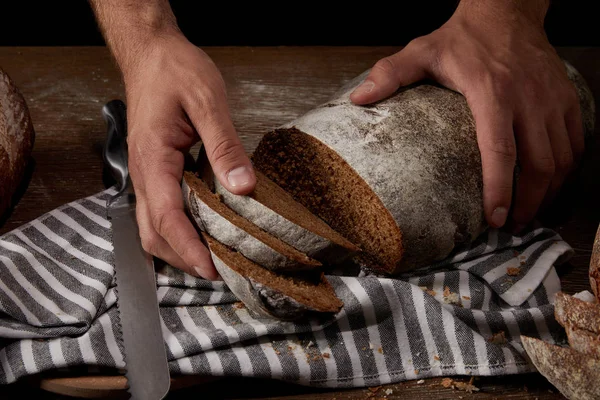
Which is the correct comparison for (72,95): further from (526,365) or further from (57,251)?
(526,365)

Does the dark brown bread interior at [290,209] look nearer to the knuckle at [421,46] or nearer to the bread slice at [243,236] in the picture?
the bread slice at [243,236]

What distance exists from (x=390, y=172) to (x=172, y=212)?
0.68 m

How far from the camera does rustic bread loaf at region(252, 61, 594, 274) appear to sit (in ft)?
7.50

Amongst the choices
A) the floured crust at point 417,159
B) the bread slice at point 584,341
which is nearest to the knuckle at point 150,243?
the floured crust at point 417,159

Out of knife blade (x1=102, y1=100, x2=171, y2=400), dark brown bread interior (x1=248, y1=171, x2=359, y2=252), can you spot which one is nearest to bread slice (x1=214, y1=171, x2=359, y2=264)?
dark brown bread interior (x1=248, y1=171, x2=359, y2=252)

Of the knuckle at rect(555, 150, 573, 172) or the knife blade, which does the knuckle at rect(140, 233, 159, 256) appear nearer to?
the knife blade

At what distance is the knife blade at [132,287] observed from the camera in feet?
6.37

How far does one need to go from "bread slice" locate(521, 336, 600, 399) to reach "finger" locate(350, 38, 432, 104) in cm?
97

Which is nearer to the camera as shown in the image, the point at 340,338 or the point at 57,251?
the point at 340,338

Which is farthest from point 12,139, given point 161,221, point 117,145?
point 161,221

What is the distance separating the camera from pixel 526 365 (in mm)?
2090

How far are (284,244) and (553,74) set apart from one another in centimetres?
122

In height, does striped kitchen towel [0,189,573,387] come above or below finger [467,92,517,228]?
below

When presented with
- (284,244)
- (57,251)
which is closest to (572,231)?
(284,244)
